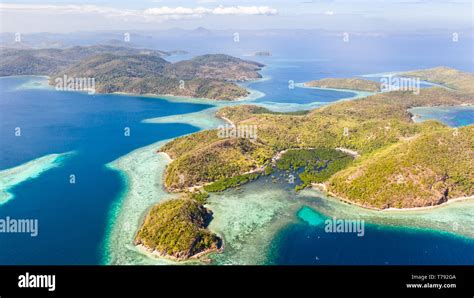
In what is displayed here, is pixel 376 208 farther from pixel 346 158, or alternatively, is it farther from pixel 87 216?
pixel 87 216

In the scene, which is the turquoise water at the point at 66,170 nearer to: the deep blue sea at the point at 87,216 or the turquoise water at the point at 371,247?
the deep blue sea at the point at 87,216

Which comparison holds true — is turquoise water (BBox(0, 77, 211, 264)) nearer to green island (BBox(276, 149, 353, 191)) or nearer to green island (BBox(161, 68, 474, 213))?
green island (BBox(161, 68, 474, 213))

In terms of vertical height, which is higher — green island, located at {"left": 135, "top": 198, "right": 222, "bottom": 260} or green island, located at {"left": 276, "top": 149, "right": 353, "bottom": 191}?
green island, located at {"left": 276, "top": 149, "right": 353, "bottom": 191}

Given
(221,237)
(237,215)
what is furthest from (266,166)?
(221,237)

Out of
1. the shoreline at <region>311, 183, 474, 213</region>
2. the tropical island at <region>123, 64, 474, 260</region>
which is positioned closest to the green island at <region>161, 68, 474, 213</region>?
the tropical island at <region>123, 64, 474, 260</region>

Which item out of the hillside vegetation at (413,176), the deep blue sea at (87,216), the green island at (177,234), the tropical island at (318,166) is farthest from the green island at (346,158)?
the green island at (177,234)

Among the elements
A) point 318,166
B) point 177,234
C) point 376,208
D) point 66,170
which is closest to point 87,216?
point 177,234
